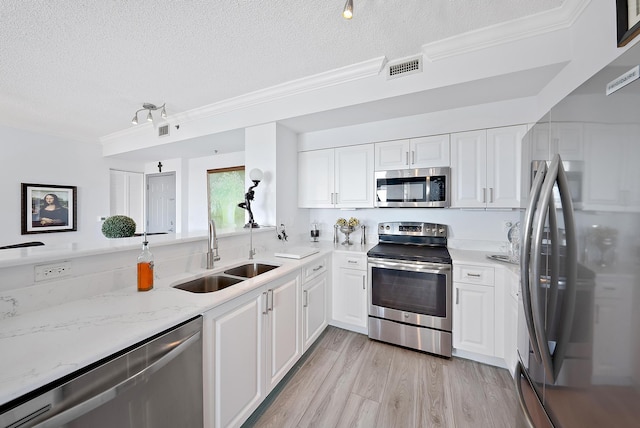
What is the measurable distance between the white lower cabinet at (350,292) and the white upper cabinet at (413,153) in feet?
3.55

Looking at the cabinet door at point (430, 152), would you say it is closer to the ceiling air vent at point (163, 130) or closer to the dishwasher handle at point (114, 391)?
the dishwasher handle at point (114, 391)

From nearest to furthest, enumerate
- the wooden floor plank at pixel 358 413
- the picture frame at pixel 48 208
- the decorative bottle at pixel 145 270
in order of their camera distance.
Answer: the decorative bottle at pixel 145 270
the wooden floor plank at pixel 358 413
the picture frame at pixel 48 208

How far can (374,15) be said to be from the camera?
167cm

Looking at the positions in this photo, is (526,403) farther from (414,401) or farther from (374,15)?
(374,15)

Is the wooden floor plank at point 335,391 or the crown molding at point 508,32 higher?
the crown molding at point 508,32

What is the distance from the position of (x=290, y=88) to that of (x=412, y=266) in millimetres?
2204

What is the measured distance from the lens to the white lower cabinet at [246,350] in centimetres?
126

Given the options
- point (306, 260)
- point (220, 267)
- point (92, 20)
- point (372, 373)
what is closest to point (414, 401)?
point (372, 373)

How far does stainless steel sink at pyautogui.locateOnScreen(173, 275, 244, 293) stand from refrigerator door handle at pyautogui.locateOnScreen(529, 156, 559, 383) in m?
1.62

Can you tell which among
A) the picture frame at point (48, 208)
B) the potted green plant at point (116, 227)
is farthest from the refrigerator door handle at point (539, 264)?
the picture frame at point (48, 208)

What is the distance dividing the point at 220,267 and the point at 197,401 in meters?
0.93

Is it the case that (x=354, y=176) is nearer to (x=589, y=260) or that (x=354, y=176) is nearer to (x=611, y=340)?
(x=589, y=260)

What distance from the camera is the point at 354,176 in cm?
292

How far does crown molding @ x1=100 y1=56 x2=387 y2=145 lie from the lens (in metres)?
2.22
